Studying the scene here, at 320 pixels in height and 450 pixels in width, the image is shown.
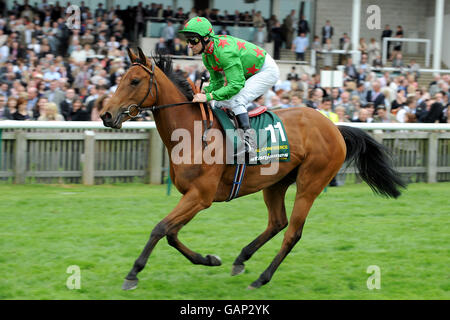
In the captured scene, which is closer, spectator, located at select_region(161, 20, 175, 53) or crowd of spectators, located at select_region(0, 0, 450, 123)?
crowd of spectators, located at select_region(0, 0, 450, 123)

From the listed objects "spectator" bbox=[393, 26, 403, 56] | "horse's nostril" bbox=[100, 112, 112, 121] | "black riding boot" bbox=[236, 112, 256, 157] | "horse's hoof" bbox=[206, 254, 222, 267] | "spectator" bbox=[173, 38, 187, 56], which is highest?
"spectator" bbox=[393, 26, 403, 56]

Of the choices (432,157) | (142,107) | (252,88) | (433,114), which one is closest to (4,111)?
(142,107)

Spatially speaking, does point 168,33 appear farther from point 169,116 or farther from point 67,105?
point 169,116

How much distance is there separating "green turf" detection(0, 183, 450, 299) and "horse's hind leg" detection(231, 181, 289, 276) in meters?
0.17

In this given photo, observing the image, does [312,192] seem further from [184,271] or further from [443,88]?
[443,88]

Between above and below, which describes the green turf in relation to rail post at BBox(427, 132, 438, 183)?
below

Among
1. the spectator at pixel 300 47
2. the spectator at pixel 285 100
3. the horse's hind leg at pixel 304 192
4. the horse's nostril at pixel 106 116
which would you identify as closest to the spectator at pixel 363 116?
the spectator at pixel 285 100

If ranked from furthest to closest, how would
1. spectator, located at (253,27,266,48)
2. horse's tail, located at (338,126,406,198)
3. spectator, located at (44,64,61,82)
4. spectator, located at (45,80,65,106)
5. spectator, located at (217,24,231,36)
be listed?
spectator, located at (253,27,266,48) < spectator, located at (217,24,231,36) < spectator, located at (44,64,61,82) < spectator, located at (45,80,65,106) < horse's tail, located at (338,126,406,198)

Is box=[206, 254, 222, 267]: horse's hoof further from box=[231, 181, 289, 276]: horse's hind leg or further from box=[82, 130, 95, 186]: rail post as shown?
box=[82, 130, 95, 186]: rail post

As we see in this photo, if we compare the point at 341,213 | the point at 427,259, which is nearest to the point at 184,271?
the point at 427,259

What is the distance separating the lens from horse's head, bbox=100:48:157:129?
4.33m

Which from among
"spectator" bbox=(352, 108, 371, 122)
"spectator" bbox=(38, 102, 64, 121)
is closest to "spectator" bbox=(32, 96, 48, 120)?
"spectator" bbox=(38, 102, 64, 121)

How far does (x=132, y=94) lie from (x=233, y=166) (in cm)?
91

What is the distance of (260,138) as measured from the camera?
486 centimetres
